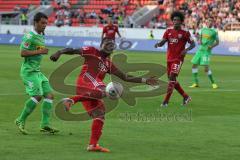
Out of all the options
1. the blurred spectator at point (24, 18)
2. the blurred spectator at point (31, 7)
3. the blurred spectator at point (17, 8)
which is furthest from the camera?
the blurred spectator at point (17, 8)

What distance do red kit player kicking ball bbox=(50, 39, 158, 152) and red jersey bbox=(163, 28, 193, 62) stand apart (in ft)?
22.2

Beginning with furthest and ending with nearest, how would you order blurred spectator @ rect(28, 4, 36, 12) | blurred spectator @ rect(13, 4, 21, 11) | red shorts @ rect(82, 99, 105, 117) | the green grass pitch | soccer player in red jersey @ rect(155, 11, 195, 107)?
blurred spectator @ rect(13, 4, 21, 11) < blurred spectator @ rect(28, 4, 36, 12) < soccer player in red jersey @ rect(155, 11, 195, 107) < red shorts @ rect(82, 99, 105, 117) < the green grass pitch

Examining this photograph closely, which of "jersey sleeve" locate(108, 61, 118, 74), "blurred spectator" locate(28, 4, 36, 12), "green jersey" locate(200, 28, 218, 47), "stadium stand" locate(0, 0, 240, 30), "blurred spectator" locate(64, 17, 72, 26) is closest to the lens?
"jersey sleeve" locate(108, 61, 118, 74)

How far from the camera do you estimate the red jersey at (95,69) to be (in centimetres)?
1070

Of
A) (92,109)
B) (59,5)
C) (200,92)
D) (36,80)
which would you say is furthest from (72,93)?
(59,5)

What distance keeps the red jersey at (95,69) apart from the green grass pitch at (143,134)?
111cm

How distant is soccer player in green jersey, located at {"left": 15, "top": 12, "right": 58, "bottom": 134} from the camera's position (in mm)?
12336

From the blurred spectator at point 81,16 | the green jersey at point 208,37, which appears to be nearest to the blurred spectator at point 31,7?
the blurred spectator at point 81,16

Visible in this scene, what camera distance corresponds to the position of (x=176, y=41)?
17703 mm

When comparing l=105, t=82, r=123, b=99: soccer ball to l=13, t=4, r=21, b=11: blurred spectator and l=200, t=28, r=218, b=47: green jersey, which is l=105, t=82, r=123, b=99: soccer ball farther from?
l=13, t=4, r=21, b=11: blurred spectator

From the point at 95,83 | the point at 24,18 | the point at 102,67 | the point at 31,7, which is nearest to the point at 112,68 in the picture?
the point at 102,67

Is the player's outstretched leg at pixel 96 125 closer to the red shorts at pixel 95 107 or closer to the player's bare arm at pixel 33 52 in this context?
the red shorts at pixel 95 107

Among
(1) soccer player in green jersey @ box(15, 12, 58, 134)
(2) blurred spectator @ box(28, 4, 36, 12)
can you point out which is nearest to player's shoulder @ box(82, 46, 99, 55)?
(1) soccer player in green jersey @ box(15, 12, 58, 134)

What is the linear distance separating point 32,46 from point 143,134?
267cm
